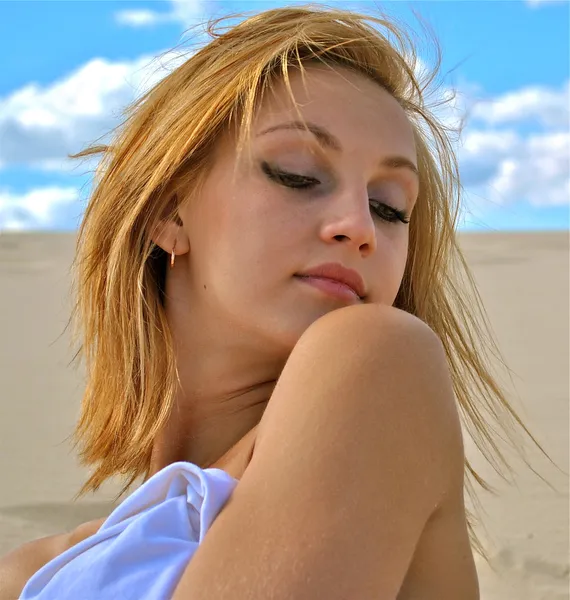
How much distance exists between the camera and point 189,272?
1867 mm

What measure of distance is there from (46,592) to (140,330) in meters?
0.71

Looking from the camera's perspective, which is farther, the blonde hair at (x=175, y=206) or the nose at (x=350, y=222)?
the blonde hair at (x=175, y=206)

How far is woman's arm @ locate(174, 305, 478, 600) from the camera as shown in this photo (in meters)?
1.13

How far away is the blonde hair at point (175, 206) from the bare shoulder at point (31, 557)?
0.24 metres

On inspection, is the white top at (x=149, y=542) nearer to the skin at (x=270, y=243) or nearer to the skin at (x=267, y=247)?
the skin at (x=267, y=247)

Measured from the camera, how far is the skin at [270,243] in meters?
1.60

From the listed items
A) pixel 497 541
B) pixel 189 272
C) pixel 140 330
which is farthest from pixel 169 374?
pixel 497 541

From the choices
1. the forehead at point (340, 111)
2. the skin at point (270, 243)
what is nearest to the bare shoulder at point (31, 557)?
the skin at point (270, 243)

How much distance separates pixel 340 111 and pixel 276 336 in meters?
0.48

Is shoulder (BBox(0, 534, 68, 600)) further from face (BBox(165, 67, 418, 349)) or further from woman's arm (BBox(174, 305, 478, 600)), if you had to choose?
woman's arm (BBox(174, 305, 478, 600))

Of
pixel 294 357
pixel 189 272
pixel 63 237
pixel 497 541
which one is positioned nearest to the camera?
pixel 294 357

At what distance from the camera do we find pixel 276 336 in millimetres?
1629

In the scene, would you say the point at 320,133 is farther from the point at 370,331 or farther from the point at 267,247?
the point at 370,331

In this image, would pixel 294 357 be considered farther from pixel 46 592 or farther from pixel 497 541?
pixel 497 541
